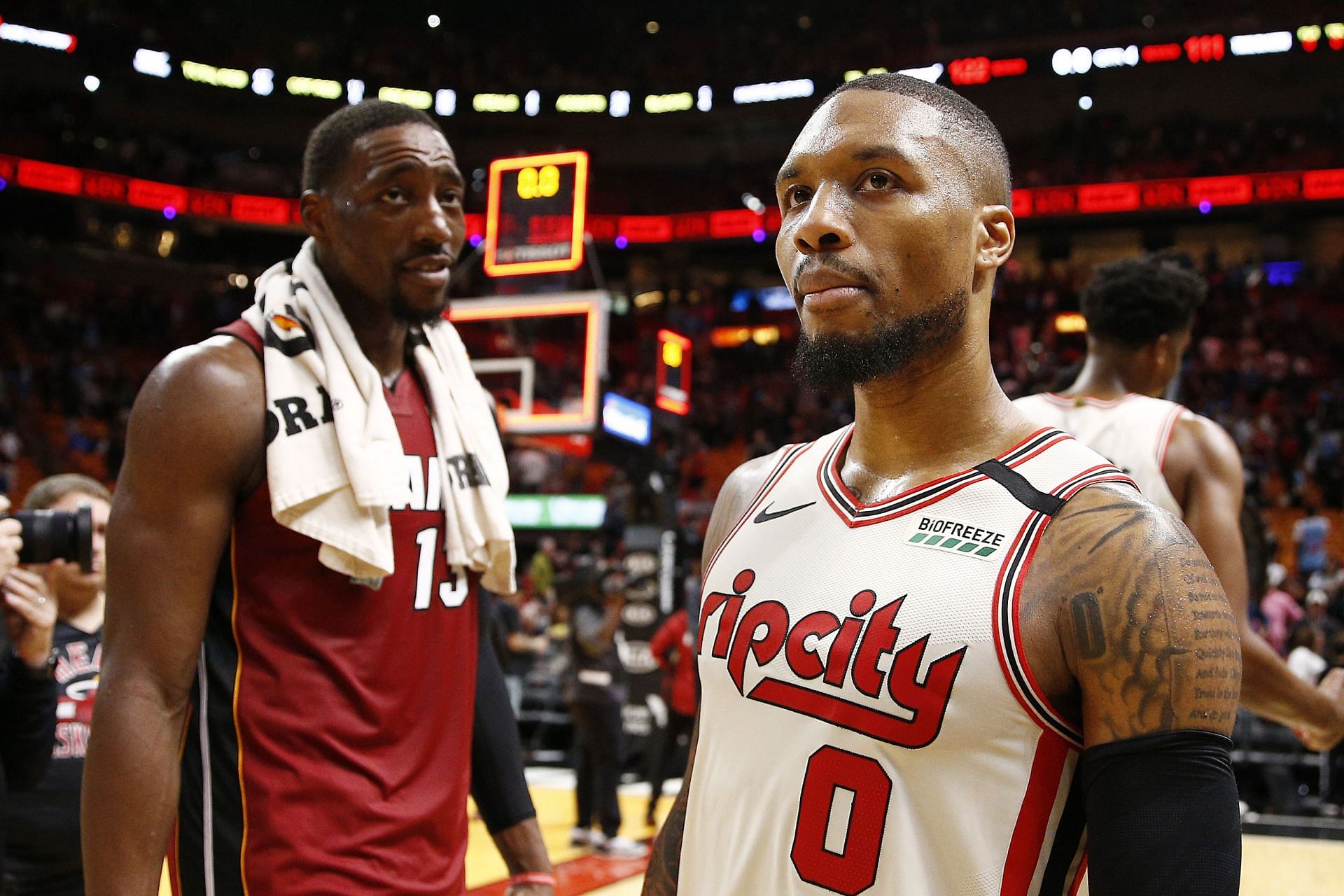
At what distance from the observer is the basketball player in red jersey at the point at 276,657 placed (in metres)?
1.88

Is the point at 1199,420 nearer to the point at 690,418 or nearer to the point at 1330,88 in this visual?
the point at 690,418

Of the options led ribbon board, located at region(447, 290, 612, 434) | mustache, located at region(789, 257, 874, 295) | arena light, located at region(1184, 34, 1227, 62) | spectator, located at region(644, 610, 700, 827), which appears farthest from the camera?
arena light, located at region(1184, 34, 1227, 62)

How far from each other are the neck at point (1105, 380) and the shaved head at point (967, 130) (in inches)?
77.9

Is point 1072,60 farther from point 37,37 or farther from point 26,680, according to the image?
point 26,680

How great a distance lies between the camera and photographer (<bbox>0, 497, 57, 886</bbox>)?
287cm

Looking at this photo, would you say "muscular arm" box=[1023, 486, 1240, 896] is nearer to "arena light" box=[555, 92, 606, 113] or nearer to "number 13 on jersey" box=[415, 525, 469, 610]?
"number 13 on jersey" box=[415, 525, 469, 610]

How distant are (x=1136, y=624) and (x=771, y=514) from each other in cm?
55

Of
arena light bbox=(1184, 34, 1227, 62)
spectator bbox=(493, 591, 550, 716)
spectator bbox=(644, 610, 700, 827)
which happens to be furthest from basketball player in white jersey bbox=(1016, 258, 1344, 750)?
arena light bbox=(1184, 34, 1227, 62)

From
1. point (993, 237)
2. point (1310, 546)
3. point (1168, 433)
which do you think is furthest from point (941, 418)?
point (1310, 546)

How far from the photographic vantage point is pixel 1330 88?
23.0 meters

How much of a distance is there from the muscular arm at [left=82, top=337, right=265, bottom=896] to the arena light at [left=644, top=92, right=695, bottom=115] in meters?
26.4

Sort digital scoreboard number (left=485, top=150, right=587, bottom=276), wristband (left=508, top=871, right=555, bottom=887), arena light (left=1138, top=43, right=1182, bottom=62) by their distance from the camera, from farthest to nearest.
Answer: arena light (left=1138, top=43, right=1182, bottom=62) → digital scoreboard number (left=485, top=150, right=587, bottom=276) → wristband (left=508, top=871, right=555, bottom=887)

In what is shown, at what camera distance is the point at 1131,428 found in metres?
3.26

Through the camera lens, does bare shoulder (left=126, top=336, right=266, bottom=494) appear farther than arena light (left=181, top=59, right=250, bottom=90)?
No
